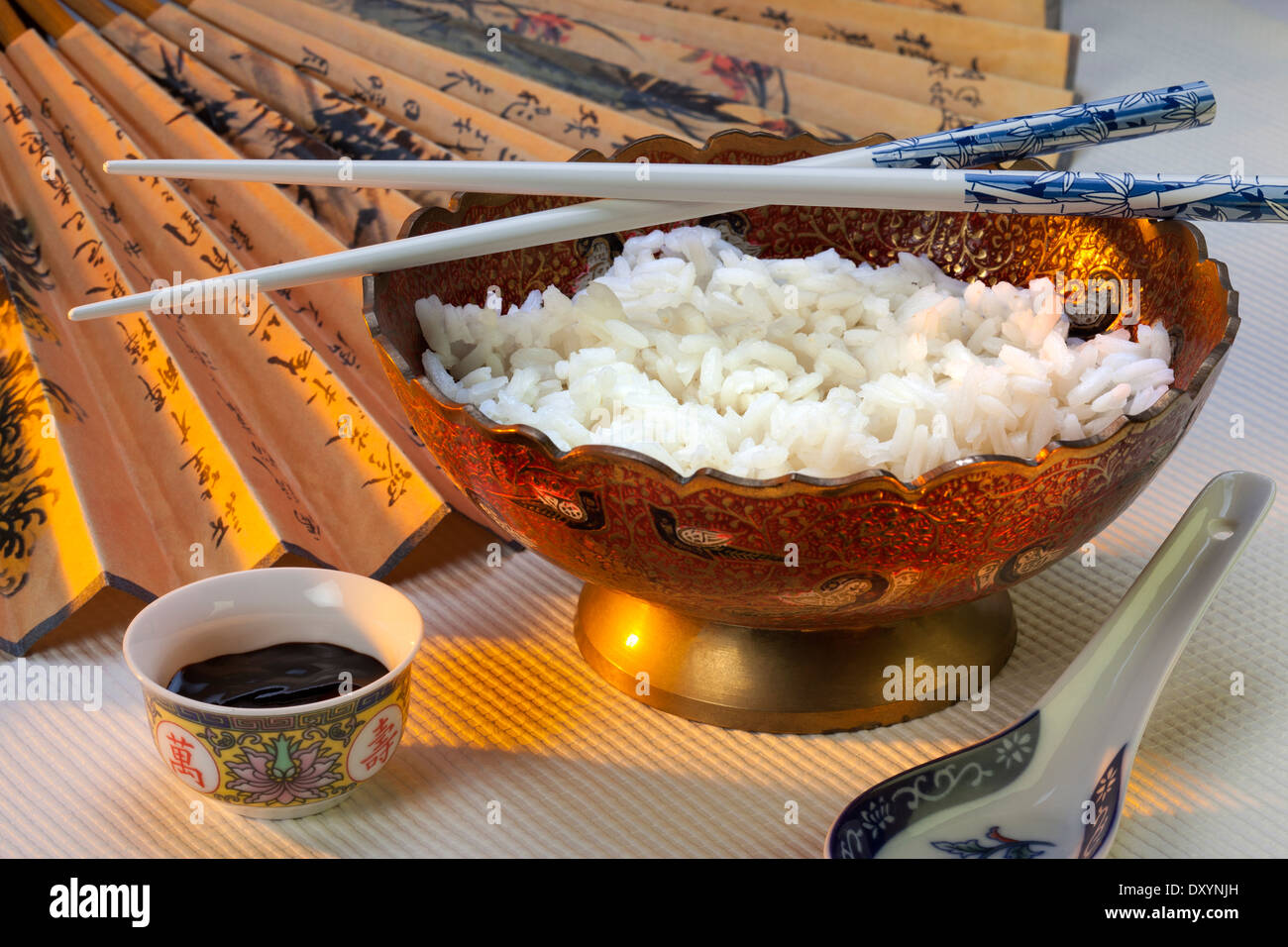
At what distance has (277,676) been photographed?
880mm

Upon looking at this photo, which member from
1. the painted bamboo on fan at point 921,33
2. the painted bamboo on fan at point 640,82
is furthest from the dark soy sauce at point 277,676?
the painted bamboo on fan at point 921,33

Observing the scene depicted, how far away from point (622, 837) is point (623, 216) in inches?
18.3

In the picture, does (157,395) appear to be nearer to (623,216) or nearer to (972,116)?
(623,216)

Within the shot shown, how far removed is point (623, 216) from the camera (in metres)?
0.97

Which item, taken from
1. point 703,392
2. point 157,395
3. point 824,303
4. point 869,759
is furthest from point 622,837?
point 157,395

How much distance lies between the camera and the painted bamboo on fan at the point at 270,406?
3.69 ft

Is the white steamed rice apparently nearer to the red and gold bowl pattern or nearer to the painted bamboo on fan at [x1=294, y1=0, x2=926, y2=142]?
the red and gold bowl pattern

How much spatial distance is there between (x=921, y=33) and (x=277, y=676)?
159 centimetres

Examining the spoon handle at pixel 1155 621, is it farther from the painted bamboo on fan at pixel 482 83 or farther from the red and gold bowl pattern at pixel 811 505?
the painted bamboo on fan at pixel 482 83

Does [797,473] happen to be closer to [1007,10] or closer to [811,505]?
[811,505]

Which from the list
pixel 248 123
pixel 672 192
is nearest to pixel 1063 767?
pixel 672 192

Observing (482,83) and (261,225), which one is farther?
(482,83)

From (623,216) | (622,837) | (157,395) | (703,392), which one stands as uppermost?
(623,216)

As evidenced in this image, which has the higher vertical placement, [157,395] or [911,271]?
[911,271]
